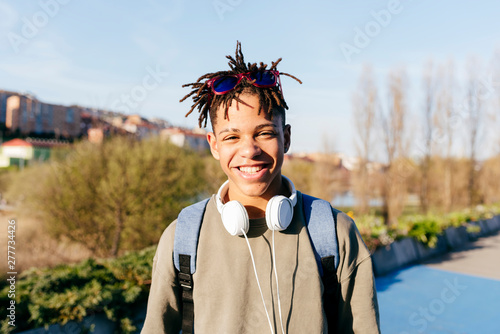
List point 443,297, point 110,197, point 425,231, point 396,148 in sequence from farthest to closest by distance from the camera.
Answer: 1. point 396,148
2. point 110,197
3. point 425,231
4. point 443,297

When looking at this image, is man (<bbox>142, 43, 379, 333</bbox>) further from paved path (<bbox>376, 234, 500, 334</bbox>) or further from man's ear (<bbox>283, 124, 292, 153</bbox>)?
paved path (<bbox>376, 234, 500, 334</bbox>)

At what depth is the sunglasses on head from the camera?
1.33 metres

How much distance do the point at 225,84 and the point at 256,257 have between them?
0.64 meters

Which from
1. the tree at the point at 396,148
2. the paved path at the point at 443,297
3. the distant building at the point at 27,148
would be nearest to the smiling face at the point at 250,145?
the paved path at the point at 443,297

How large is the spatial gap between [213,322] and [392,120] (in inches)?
688

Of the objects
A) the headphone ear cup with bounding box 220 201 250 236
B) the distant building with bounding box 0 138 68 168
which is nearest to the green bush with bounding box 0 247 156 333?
the headphone ear cup with bounding box 220 201 250 236

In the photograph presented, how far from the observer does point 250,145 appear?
1279 mm

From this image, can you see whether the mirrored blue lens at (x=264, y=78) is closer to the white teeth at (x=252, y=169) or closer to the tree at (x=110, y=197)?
the white teeth at (x=252, y=169)

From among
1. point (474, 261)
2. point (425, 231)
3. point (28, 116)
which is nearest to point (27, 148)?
point (28, 116)

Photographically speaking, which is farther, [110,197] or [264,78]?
[110,197]

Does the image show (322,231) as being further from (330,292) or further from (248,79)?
(248,79)

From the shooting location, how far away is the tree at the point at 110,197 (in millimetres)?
10930

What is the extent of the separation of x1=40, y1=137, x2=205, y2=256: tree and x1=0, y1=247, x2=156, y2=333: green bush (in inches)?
300

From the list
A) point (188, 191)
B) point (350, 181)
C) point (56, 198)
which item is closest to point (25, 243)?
point (56, 198)
